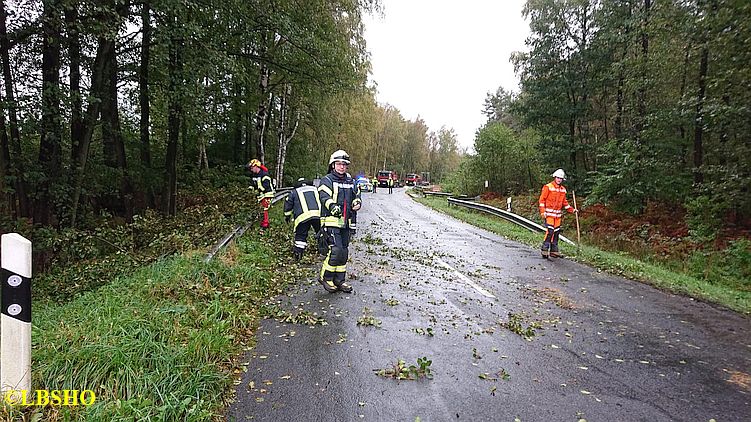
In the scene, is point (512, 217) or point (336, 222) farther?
point (512, 217)

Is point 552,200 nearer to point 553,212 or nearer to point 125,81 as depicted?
point 553,212

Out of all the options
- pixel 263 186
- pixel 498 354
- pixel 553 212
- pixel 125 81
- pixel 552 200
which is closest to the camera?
pixel 498 354

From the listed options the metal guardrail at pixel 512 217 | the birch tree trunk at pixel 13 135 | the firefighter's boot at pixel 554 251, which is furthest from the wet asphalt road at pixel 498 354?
the metal guardrail at pixel 512 217

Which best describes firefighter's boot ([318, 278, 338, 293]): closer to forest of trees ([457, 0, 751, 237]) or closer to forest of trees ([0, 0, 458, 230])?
forest of trees ([0, 0, 458, 230])

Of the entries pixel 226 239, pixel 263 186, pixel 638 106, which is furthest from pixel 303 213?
pixel 638 106

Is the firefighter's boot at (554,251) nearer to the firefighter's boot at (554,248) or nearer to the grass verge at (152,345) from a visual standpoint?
the firefighter's boot at (554,248)

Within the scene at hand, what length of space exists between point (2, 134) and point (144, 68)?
3.74 m

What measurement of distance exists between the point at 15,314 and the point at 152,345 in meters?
1.03

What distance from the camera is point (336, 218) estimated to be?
21.8ft

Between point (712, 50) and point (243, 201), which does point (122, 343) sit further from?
point (712, 50)

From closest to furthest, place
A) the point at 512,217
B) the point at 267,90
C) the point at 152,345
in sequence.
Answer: the point at 152,345 → the point at 512,217 → the point at 267,90

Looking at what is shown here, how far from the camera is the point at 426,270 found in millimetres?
8555

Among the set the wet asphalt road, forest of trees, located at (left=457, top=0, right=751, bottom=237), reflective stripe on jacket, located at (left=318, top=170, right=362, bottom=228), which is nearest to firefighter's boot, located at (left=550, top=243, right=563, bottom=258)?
the wet asphalt road

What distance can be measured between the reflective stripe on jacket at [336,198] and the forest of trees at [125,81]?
4289mm
